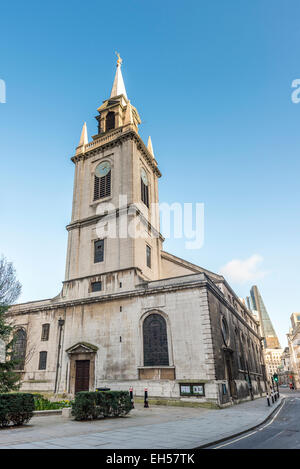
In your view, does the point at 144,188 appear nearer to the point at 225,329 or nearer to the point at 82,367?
the point at 225,329

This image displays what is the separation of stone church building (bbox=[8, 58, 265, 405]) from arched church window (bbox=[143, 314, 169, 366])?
2.8 inches

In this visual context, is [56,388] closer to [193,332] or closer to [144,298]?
[144,298]

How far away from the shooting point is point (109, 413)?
1421 centimetres

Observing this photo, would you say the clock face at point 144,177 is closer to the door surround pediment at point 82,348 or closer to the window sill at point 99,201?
the window sill at point 99,201

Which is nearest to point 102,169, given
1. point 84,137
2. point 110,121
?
point 84,137

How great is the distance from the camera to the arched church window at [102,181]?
32.8 metres

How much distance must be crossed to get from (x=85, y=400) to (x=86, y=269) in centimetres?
1733

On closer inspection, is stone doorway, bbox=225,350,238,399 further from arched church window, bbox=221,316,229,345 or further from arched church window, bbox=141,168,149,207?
arched church window, bbox=141,168,149,207

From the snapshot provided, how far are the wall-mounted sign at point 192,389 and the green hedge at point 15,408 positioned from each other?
11.9 metres

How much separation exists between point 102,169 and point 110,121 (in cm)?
872

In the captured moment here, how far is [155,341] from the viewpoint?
2334 cm

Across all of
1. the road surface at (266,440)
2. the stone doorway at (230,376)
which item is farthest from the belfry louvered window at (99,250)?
the road surface at (266,440)

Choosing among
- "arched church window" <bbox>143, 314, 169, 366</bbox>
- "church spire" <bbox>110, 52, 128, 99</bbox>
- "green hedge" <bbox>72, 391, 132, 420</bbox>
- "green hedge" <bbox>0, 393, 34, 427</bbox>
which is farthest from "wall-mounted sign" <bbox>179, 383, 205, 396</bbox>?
"church spire" <bbox>110, 52, 128, 99</bbox>
